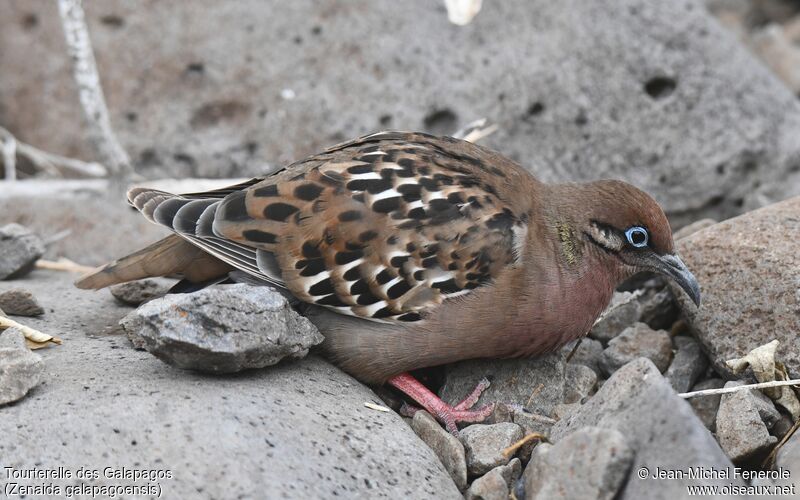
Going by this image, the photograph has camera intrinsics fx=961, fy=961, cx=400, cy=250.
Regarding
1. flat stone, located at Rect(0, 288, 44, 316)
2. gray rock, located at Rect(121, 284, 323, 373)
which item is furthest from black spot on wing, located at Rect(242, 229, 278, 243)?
flat stone, located at Rect(0, 288, 44, 316)

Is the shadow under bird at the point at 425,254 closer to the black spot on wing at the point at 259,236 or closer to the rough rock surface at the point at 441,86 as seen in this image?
the black spot on wing at the point at 259,236

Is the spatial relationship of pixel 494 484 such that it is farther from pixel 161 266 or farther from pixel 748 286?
pixel 161 266

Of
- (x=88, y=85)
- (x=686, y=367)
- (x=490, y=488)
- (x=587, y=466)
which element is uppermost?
(x=88, y=85)

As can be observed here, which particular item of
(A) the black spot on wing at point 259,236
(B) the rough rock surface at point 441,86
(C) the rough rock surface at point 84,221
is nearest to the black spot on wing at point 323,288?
(A) the black spot on wing at point 259,236

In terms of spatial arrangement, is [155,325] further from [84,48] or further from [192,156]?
[192,156]

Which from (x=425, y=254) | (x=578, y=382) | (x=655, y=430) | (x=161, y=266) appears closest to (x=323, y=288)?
(x=425, y=254)

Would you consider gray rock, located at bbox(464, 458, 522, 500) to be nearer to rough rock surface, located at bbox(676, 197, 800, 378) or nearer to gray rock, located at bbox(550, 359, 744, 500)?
gray rock, located at bbox(550, 359, 744, 500)
